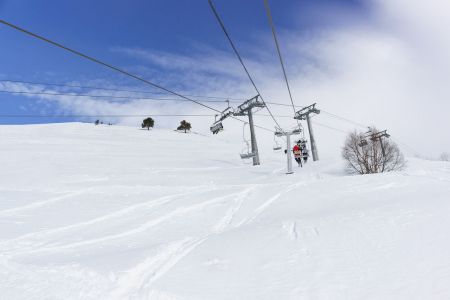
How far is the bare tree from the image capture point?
1314 inches

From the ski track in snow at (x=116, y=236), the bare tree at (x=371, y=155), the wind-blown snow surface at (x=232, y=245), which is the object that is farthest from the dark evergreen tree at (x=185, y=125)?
the ski track in snow at (x=116, y=236)

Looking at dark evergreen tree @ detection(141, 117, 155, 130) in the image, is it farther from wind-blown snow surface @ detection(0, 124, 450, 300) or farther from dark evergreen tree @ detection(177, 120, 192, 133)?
wind-blown snow surface @ detection(0, 124, 450, 300)

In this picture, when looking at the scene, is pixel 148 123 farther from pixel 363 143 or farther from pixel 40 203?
pixel 40 203

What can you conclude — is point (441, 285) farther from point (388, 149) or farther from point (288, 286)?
point (388, 149)

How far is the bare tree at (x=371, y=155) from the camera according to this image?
33.4 m

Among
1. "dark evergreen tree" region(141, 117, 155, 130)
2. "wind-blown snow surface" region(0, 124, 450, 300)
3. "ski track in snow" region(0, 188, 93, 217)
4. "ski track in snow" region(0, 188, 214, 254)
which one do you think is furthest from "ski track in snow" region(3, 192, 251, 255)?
"dark evergreen tree" region(141, 117, 155, 130)

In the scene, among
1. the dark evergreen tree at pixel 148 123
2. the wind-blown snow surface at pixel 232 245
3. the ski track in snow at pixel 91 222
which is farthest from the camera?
the dark evergreen tree at pixel 148 123

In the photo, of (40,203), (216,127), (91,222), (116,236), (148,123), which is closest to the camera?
(116,236)

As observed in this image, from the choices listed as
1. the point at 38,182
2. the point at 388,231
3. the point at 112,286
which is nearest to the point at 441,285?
the point at 388,231

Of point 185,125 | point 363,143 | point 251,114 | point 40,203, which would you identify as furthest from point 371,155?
point 185,125

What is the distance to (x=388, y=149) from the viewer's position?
3681 centimetres

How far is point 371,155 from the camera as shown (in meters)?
35.3

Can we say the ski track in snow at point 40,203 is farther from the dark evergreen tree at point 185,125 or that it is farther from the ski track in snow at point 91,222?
the dark evergreen tree at point 185,125

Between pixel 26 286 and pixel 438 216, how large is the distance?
6417 millimetres
